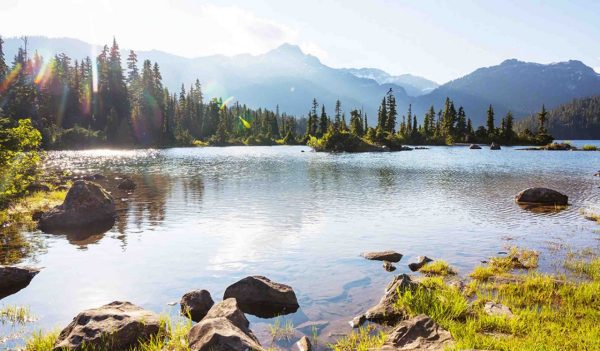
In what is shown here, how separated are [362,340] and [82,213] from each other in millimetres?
22807

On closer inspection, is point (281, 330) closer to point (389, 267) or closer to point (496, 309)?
point (496, 309)

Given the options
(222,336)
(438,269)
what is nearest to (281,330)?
(222,336)

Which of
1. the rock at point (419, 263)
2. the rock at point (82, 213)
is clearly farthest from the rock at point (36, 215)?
the rock at point (419, 263)

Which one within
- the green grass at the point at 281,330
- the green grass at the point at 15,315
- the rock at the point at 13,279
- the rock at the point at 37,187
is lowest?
the green grass at the point at 281,330

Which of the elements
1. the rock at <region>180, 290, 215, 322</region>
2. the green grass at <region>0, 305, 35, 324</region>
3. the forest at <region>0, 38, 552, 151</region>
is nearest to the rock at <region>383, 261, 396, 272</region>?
the rock at <region>180, 290, 215, 322</region>

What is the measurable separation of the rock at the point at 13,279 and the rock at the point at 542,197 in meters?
35.8

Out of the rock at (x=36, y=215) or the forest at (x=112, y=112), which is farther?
the forest at (x=112, y=112)

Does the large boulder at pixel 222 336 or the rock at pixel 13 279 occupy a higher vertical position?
the large boulder at pixel 222 336

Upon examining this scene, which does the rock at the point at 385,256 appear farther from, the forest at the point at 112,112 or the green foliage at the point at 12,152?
the forest at the point at 112,112

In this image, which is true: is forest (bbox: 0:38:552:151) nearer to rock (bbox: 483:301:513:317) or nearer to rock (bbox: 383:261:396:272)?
rock (bbox: 383:261:396:272)

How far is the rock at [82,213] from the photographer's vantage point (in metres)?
25.6

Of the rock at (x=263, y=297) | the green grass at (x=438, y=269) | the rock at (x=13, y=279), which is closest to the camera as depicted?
the rock at (x=263, y=297)

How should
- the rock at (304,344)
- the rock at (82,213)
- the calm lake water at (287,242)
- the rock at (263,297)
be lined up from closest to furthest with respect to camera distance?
the rock at (304,344)
the rock at (263,297)
the calm lake water at (287,242)
the rock at (82,213)

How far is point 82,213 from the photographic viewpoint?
88.6 feet
